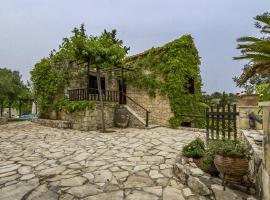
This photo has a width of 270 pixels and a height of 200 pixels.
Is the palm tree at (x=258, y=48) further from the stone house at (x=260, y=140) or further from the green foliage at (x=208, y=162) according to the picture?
the green foliage at (x=208, y=162)

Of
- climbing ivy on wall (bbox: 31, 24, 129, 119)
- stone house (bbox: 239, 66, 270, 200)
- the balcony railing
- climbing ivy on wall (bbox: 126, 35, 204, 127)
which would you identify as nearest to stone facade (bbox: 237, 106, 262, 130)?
stone house (bbox: 239, 66, 270, 200)

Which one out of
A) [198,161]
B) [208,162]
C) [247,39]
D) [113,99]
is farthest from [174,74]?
[208,162]

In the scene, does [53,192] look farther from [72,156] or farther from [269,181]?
[269,181]

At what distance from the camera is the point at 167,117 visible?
10547 mm

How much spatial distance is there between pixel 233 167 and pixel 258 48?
5.44 feet

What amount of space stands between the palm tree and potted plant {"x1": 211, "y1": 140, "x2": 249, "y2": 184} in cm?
109

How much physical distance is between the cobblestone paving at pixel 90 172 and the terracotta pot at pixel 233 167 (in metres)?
0.57

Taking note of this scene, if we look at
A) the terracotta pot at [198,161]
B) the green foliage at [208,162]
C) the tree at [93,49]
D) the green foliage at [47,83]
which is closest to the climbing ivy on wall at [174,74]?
the tree at [93,49]

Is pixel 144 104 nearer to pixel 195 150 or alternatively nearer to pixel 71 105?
pixel 71 105

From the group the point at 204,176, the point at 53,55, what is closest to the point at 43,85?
the point at 53,55

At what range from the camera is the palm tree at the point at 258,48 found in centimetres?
248

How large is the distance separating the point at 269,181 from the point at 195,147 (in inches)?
83.6

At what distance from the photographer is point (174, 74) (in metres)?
10.4

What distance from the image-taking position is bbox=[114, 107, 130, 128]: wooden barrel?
973cm
